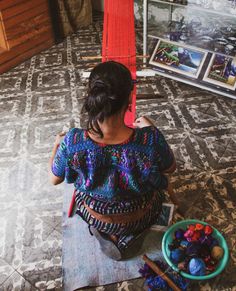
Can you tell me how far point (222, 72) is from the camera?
8.04 feet

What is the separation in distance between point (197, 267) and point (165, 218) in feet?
1.14

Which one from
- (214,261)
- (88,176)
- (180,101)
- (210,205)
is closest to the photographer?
(88,176)

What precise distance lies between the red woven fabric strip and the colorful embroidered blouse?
0.52m

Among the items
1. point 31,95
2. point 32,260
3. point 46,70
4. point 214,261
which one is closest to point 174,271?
point 214,261

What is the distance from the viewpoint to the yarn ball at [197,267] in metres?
1.33

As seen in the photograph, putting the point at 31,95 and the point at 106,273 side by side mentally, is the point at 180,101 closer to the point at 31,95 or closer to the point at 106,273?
the point at 31,95

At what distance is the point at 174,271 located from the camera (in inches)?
55.7

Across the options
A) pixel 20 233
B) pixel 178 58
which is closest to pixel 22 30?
pixel 178 58

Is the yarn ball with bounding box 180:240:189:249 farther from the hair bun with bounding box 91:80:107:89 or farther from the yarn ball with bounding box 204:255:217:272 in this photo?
the hair bun with bounding box 91:80:107:89

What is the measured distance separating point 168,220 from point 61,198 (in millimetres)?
561

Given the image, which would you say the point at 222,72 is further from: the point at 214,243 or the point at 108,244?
the point at 108,244

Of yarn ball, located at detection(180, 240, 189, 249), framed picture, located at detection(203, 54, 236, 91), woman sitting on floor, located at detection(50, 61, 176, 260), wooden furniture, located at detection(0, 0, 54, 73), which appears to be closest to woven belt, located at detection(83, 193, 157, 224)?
woman sitting on floor, located at detection(50, 61, 176, 260)

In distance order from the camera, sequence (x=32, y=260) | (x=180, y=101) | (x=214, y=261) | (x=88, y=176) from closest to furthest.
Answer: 1. (x=88, y=176)
2. (x=214, y=261)
3. (x=32, y=260)
4. (x=180, y=101)

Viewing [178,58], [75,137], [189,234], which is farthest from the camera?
[178,58]
